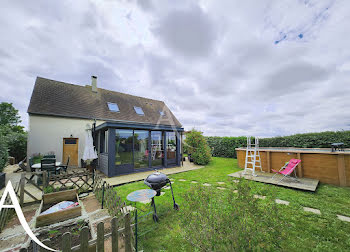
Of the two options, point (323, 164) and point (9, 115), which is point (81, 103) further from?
point (9, 115)

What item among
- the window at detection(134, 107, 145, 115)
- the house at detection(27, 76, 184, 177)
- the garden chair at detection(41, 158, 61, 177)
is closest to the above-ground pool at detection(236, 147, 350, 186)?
the house at detection(27, 76, 184, 177)

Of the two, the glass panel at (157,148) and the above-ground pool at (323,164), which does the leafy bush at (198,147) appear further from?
the above-ground pool at (323,164)

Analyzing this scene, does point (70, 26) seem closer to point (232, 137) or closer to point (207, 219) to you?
point (207, 219)

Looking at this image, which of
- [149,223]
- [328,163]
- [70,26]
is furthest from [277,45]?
[70,26]

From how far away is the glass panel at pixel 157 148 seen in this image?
9.26m

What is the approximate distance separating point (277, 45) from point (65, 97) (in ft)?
51.8

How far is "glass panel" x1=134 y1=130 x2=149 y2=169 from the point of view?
8.48 m

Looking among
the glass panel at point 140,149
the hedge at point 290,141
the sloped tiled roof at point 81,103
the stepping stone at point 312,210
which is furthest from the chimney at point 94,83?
the stepping stone at point 312,210

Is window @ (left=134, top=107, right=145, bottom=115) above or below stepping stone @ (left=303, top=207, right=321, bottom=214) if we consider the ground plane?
above

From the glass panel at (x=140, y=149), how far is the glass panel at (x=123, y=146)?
379 mm

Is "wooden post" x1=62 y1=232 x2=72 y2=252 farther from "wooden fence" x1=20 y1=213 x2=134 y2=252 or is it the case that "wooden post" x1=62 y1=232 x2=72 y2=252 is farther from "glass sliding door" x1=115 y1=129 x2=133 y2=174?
"glass sliding door" x1=115 y1=129 x2=133 y2=174

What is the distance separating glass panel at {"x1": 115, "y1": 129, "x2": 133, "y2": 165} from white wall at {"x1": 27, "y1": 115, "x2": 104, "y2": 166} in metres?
4.87

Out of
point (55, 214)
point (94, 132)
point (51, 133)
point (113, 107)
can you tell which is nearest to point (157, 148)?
point (94, 132)

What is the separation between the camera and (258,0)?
16.8ft
